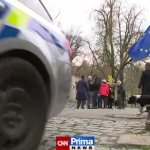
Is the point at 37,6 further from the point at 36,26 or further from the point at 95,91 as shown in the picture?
the point at 95,91

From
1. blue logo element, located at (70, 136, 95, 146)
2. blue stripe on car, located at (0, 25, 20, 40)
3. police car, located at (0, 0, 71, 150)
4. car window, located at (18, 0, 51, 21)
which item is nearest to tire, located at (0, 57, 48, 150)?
police car, located at (0, 0, 71, 150)

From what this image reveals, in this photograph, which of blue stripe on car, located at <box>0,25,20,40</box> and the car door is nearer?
blue stripe on car, located at <box>0,25,20,40</box>

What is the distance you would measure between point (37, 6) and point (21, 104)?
4.27 feet

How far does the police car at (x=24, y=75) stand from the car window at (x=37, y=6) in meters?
0.02

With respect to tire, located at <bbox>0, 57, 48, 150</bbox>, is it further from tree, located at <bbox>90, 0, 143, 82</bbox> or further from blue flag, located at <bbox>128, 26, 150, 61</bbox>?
tree, located at <bbox>90, 0, 143, 82</bbox>

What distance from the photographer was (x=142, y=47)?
9320 millimetres

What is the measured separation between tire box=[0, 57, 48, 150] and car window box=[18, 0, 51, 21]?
27.2 inches

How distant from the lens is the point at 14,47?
120 inches

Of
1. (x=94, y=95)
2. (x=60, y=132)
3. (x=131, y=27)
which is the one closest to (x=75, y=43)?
(x=131, y=27)

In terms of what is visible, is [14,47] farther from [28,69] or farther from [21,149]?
[21,149]

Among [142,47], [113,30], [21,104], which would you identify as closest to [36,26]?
[21,104]

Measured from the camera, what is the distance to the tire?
3010 millimetres

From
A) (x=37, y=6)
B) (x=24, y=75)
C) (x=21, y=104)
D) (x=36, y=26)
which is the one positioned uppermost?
(x=37, y=6)

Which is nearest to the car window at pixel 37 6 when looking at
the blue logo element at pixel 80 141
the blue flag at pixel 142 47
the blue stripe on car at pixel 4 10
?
the blue stripe on car at pixel 4 10
